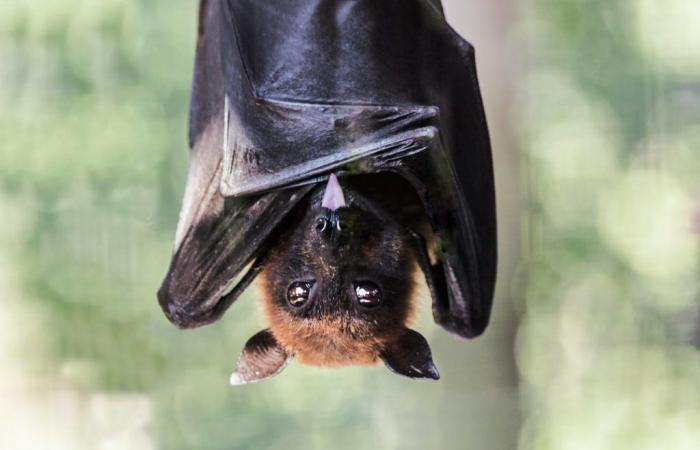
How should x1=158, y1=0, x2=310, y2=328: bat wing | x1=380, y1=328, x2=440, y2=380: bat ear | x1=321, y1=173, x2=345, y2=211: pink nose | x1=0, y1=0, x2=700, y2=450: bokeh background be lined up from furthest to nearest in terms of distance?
x1=0, y1=0, x2=700, y2=450: bokeh background, x1=380, y1=328, x2=440, y2=380: bat ear, x1=158, y1=0, x2=310, y2=328: bat wing, x1=321, y1=173, x2=345, y2=211: pink nose

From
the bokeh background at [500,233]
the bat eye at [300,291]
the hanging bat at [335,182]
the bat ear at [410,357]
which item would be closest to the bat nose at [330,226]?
the hanging bat at [335,182]

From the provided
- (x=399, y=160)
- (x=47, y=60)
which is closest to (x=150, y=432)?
(x=47, y=60)

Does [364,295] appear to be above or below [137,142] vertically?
above

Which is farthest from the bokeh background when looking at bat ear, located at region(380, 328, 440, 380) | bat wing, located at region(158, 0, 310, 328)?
bat wing, located at region(158, 0, 310, 328)

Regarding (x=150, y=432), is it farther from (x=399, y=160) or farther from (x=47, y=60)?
(x=399, y=160)

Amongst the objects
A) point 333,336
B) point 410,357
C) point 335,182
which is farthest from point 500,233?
point 335,182

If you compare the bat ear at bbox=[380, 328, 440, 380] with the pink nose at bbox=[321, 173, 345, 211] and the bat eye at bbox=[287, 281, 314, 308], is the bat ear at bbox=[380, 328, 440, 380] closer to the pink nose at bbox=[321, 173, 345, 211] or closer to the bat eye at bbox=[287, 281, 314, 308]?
the bat eye at bbox=[287, 281, 314, 308]
